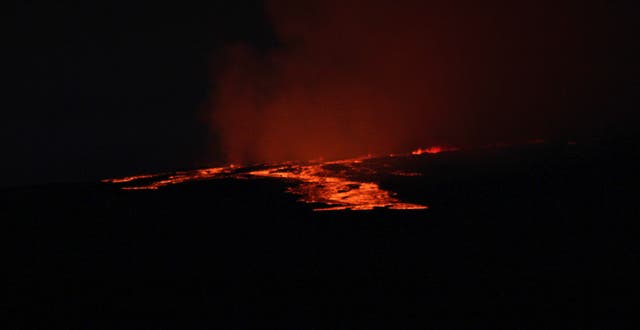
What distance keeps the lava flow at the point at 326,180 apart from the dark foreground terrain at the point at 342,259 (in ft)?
1.15

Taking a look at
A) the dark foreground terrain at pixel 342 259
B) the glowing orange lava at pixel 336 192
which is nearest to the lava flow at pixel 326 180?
the glowing orange lava at pixel 336 192

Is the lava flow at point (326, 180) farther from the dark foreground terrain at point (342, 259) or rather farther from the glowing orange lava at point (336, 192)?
the dark foreground terrain at point (342, 259)

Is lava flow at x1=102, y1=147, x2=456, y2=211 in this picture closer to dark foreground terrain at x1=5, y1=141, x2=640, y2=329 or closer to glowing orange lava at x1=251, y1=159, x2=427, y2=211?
glowing orange lava at x1=251, y1=159, x2=427, y2=211

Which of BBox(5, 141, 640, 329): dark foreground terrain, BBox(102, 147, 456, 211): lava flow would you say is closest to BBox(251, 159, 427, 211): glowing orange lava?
BBox(102, 147, 456, 211): lava flow

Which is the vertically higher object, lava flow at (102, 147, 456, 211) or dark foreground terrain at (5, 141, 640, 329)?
lava flow at (102, 147, 456, 211)

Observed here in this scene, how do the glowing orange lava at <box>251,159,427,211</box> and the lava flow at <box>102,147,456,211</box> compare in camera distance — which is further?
the lava flow at <box>102,147,456,211</box>

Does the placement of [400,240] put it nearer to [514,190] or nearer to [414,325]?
[414,325]

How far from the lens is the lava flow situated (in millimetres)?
7527

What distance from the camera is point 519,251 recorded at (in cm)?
498

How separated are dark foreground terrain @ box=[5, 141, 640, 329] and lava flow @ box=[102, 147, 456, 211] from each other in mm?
352

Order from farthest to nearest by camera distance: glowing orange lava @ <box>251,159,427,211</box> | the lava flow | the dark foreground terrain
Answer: the lava flow, glowing orange lava @ <box>251,159,427,211</box>, the dark foreground terrain

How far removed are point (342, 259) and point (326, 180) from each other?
4.76 m

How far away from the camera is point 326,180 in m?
9.77

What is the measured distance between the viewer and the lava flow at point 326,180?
7.53 metres
